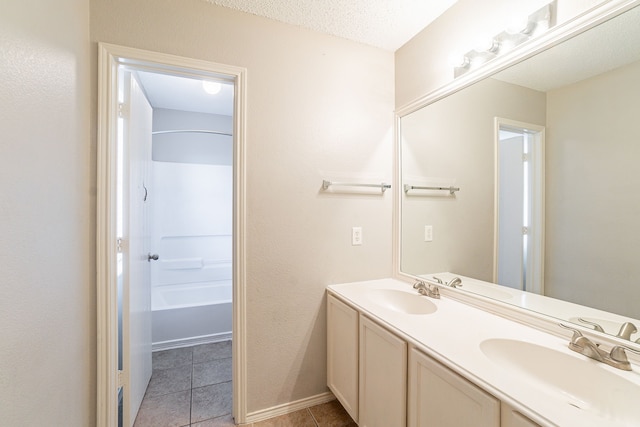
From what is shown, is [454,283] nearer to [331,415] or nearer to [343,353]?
[343,353]

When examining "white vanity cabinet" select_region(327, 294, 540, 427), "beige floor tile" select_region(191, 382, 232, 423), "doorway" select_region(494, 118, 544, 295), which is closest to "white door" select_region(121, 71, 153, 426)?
"beige floor tile" select_region(191, 382, 232, 423)

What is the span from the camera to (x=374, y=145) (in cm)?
189

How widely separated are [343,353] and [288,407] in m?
0.55

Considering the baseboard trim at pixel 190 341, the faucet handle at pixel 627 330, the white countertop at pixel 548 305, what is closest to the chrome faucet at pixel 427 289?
the white countertop at pixel 548 305

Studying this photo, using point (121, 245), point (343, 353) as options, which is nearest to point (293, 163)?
point (121, 245)

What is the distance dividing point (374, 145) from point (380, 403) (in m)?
1.55

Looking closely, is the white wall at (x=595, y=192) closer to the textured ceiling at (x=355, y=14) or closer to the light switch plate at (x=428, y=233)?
the light switch plate at (x=428, y=233)

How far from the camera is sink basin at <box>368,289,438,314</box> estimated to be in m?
→ 1.52

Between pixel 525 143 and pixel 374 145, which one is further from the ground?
pixel 374 145

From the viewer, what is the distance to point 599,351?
33.6 inches

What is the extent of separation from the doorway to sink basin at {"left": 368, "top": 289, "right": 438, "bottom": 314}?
41 centimetres

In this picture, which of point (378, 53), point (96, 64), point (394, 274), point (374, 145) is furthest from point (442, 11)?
point (96, 64)

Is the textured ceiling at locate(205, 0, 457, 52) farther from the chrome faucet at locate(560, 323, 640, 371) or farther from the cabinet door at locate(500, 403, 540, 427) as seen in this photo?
the cabinet door at locate(500, 403, 540, 427)

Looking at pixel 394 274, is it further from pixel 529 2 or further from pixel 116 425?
pixel 116 425
